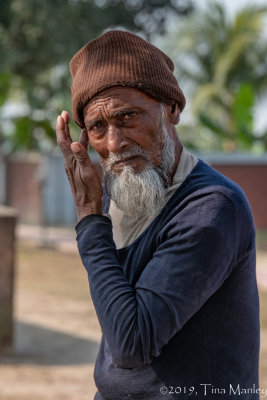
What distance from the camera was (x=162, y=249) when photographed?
1561 mm

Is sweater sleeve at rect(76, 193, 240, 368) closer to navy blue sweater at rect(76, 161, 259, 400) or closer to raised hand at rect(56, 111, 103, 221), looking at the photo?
navy blue sweater at rect(76, 161, 259, 400)

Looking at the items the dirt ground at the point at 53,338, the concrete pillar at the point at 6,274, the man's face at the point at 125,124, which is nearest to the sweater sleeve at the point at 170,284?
the man's face at the point at 125,124

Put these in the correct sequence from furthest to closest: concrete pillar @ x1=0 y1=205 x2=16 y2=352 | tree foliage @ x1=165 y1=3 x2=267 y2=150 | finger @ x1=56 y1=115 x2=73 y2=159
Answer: tree foliage @ x1=165 y1=3 x2=267 y2=150 → concrete pillar @ x1=0 y1=205 x2=16 y2=352 → finger @ x1=56 y1=115 x2=73 y2=159

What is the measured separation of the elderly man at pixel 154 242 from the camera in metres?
1.50

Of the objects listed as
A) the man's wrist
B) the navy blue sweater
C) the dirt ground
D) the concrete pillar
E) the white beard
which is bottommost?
the dirt ground

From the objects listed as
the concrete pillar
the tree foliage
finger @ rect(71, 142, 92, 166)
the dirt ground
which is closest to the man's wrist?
finger @ rect(71, 142, 92, 166)

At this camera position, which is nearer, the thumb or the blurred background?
the thumb

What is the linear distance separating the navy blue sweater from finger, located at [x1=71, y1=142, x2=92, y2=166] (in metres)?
0.17

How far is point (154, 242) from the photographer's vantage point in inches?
63.9

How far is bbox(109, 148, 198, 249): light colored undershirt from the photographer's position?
5.52 feet

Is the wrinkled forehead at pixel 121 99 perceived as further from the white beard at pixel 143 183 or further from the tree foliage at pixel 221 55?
the tree foliage at pixel 221 55

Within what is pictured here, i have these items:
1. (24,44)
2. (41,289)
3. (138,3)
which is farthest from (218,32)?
(41,289)

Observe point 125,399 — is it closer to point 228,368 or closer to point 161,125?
point 228,368

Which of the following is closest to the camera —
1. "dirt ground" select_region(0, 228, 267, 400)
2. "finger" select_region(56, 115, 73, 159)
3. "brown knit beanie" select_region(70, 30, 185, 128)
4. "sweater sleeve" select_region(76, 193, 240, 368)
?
"sweater sleeve" select_region(76, 193, 240, 368)
